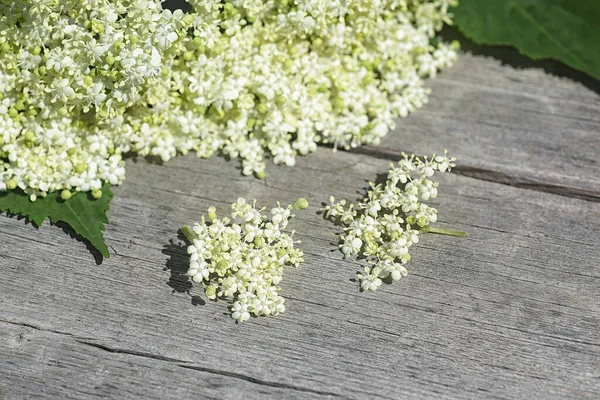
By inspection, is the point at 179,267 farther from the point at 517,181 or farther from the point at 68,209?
the point at 517,181

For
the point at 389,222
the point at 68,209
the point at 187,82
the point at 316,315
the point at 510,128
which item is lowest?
the point at 316,315

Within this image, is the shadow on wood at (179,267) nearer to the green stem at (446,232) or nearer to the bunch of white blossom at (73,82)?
the bunch of white blossom at (73,82)

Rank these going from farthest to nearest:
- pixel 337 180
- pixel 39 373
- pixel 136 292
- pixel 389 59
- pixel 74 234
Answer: pixel 389 59 < pixel 337 180 < pixel 74 234 < pixel 136 292 < pixel 39 373

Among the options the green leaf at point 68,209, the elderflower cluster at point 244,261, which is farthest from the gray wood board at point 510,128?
the green leaf at point 68,209

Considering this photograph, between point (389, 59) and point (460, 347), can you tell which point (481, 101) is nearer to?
point (389, 59)

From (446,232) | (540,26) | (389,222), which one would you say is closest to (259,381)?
(389,222)

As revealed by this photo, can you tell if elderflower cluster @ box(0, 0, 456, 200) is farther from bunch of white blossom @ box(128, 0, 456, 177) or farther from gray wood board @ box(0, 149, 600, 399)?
gray wood board @ box(0, 149, 600, 399)

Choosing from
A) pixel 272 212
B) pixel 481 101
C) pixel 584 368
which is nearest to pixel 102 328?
pixel 272 212

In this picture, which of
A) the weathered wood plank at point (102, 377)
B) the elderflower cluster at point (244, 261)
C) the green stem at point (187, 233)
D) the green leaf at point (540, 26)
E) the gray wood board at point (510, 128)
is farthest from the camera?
the green leaf at point (540, 26)
